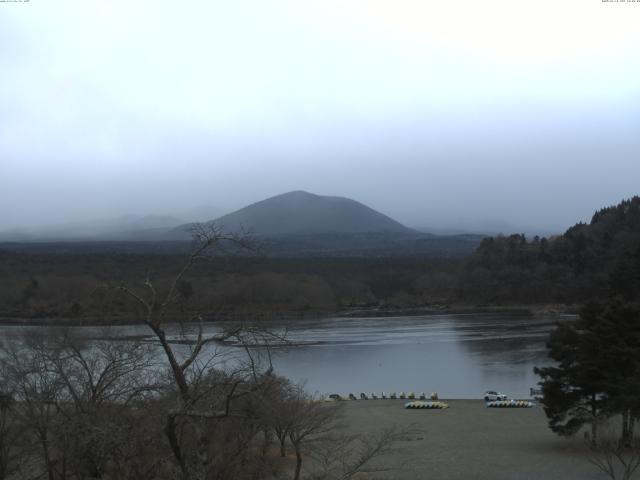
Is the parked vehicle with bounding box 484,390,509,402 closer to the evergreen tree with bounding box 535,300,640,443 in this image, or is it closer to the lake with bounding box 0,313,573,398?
the lake with bounding box 0,313,573,398

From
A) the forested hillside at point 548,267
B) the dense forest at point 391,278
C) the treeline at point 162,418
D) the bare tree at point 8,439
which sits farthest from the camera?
the forested hillside at point 548,267

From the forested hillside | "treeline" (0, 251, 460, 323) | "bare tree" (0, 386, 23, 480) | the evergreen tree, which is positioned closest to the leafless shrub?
the evergreen tree

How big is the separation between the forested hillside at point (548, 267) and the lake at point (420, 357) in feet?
36.1

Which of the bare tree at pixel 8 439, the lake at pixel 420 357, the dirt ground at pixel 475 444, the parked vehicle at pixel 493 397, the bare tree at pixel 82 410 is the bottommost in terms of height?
the lake at pixel 420 357

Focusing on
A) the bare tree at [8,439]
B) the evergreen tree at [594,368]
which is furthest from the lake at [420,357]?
the bare tree at [8,439]

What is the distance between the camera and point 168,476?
17.9ft

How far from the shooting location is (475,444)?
1376cm

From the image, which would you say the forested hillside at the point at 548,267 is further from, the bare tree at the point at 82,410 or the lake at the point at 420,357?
the bare tree at the point at 82,410

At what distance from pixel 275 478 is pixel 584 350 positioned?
640 cm

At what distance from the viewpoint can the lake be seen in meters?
22.4

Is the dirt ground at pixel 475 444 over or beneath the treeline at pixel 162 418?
beneath

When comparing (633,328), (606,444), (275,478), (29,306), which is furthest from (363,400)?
(29,306)

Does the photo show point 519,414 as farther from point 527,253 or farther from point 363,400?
point 527,253

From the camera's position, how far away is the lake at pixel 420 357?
2239 centimetres
